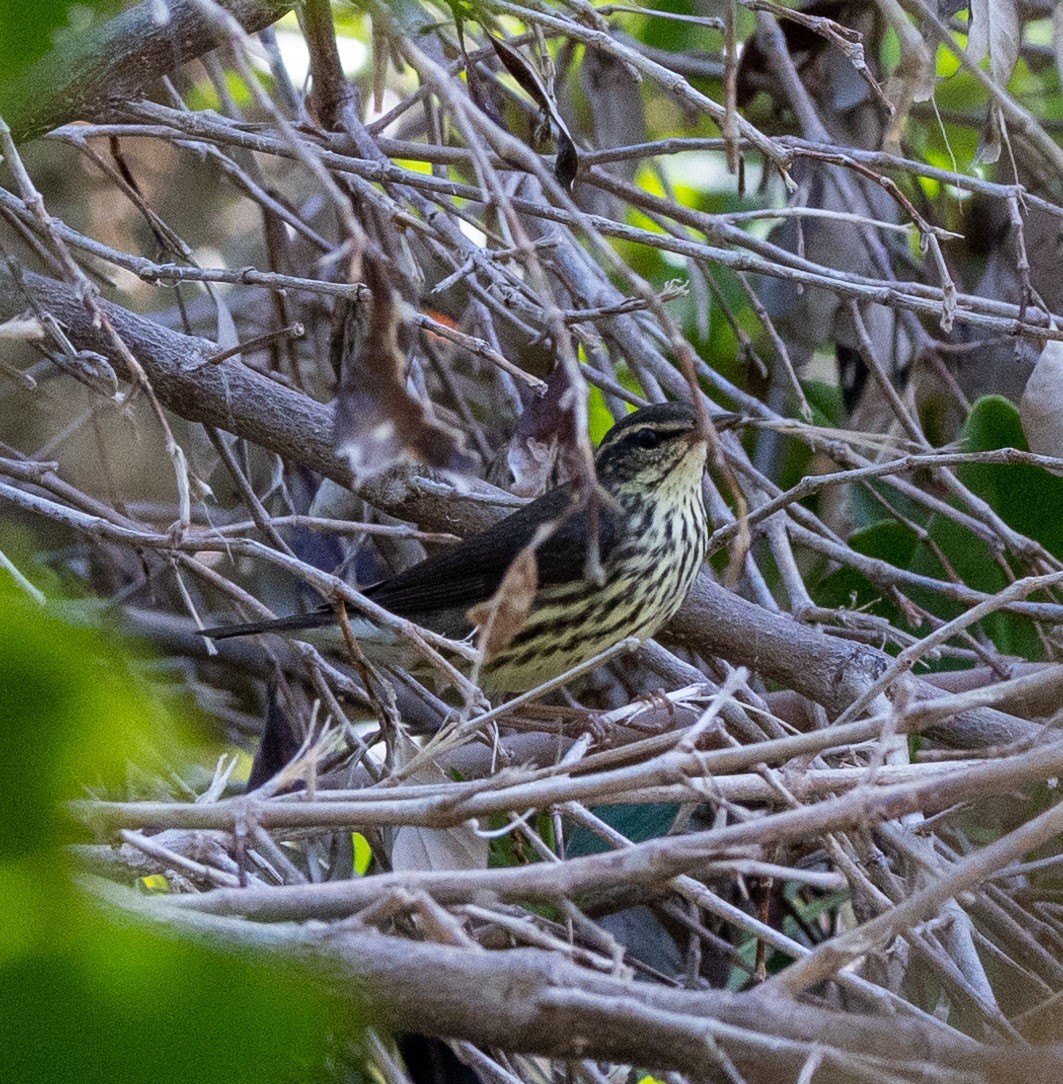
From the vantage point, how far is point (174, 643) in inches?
167

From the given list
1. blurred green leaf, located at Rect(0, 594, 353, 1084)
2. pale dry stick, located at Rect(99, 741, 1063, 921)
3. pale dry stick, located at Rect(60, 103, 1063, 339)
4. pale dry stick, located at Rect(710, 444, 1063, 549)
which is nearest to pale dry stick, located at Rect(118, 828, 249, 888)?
pale dry stick, located at Rect(99, 741, 1063, 921)

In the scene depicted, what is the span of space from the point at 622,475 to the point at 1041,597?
1197mm

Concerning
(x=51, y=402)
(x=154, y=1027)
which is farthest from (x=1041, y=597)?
(x=154, y=1027)

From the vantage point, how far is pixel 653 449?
3732 millimetres

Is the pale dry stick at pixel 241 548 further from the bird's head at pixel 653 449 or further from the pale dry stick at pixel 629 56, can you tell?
the bird's head at pixel 653 449

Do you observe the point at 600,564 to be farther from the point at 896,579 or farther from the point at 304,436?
the point at 304,436

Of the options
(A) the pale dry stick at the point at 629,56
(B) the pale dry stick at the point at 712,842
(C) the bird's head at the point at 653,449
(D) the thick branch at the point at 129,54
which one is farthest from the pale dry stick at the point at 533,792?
(C) the bird's head at the point at 653,449

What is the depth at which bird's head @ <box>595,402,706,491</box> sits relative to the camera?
139 inches

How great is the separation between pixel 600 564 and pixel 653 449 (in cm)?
37

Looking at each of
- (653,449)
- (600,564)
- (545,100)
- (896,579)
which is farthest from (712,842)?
(653,449)

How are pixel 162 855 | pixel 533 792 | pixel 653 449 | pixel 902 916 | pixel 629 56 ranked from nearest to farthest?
1. pixel 902 916
2. pixel 533 792
3. pixel 162 855
4. pixel 629 56
5. pixel 653 449

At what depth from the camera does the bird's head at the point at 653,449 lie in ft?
11.6

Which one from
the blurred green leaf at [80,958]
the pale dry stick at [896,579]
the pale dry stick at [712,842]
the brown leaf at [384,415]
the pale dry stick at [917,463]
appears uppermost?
the blurred green leaf at [80,958]

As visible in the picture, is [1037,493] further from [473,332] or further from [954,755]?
[954,755]
